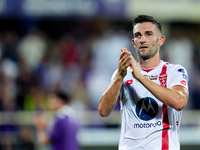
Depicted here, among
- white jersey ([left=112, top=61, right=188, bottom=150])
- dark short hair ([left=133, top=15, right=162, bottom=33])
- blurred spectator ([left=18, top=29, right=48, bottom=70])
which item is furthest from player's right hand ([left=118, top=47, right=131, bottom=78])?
blurred spectator ([left=18, top=29, right=48, bottom=70])

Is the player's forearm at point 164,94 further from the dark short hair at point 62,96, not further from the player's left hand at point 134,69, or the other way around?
the dark short hair at point 62,96

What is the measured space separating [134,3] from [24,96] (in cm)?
421

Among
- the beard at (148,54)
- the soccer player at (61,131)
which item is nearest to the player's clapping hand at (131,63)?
the beard at (148,54)

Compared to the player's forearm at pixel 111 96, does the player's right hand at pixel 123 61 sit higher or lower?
higher

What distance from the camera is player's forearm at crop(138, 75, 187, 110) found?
4188 millimetres

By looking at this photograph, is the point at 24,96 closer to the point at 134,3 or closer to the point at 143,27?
the point at 134,3

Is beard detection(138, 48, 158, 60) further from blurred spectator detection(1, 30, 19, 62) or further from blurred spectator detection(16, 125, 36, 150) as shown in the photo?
blurred spectator detection(1, 30, 19, 62)

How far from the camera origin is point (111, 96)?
443 centimetres

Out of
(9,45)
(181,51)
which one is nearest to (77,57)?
(9,45)

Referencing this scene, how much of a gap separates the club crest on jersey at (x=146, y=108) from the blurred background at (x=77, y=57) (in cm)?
561

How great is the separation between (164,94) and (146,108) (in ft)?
1.24

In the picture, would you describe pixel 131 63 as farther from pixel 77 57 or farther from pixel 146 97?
pixel 77 57

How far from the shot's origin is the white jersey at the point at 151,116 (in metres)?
4.47

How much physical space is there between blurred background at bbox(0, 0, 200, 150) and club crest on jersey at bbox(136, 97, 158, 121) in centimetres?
561
